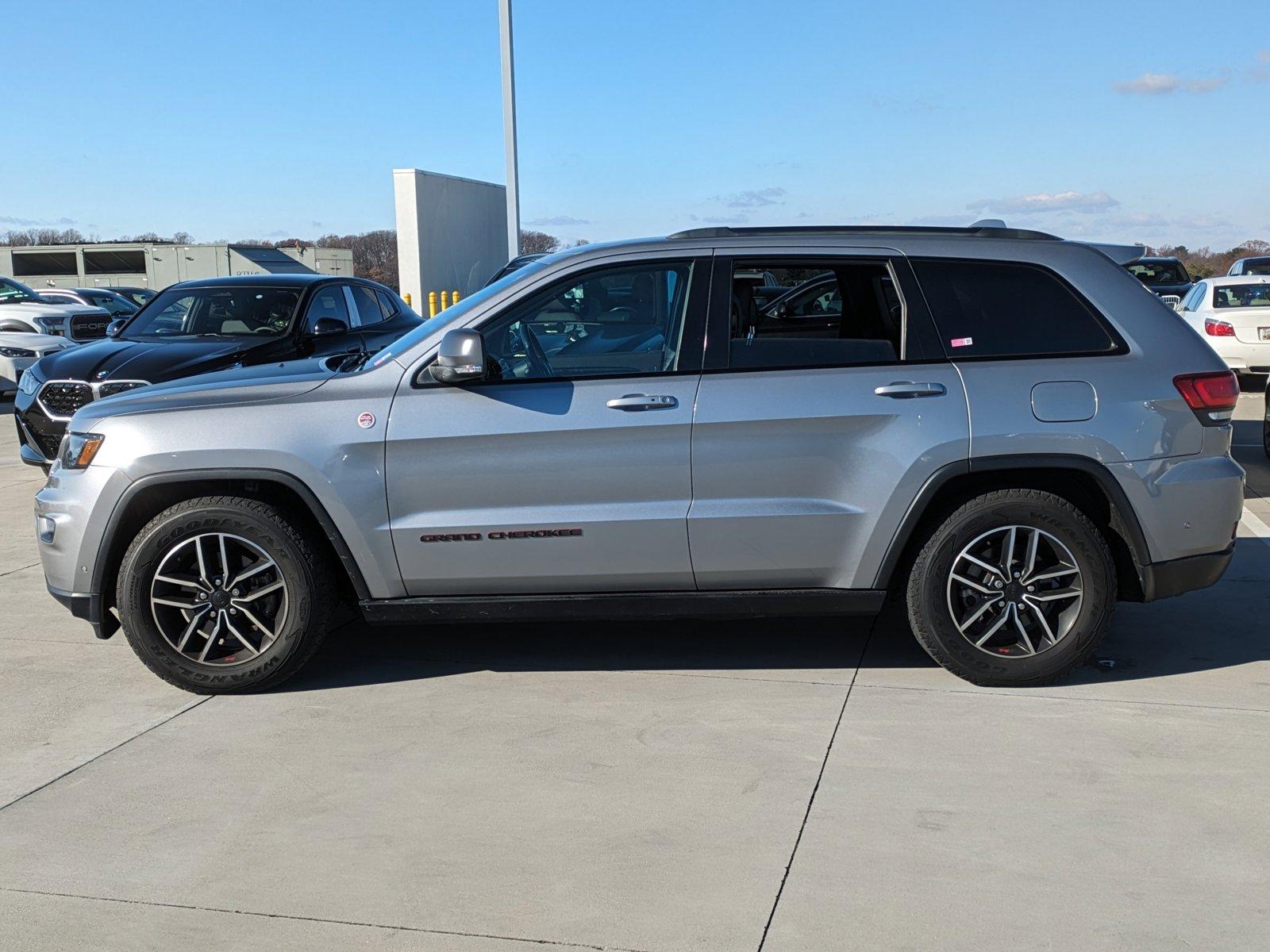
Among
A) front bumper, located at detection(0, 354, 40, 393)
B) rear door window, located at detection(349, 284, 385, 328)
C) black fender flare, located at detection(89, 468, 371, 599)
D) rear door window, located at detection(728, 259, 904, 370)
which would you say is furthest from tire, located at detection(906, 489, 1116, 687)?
front bumper, located at detection(0, 354, 40, 393)

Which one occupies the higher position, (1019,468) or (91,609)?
(1019,468)

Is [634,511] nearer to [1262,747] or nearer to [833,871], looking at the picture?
[833,871]

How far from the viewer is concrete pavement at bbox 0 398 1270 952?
3.36 metres

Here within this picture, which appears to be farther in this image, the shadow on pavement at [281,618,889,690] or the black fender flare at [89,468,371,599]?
the shadow on pavement at [281,618,889,690]

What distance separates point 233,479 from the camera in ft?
16.9

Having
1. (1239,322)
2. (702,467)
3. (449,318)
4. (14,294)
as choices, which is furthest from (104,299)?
(702,467)

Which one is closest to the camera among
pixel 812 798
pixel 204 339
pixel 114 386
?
pixel 812 798

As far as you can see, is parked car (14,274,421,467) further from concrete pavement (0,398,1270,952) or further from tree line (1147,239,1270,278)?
tree line (1147,239,1270,278)

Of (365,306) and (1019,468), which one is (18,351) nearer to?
(365,306)

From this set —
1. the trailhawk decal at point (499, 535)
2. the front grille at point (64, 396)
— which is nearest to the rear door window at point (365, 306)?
the front grille at point (64, 396)

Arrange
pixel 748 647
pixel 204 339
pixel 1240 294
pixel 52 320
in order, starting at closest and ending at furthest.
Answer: pixel 748 647 → pixel 204 339 → pixel 1240 294 → pixel 52 320

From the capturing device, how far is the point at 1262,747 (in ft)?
14.8

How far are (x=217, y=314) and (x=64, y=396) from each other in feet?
5.23

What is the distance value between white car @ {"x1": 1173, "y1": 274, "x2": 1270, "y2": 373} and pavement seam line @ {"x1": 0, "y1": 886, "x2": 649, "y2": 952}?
45.9 feet
